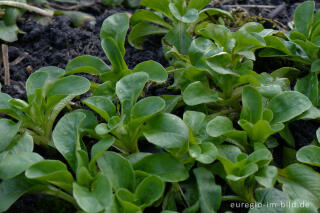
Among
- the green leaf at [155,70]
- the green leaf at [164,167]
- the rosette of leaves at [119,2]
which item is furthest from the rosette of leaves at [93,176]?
the rosette of leaves at [119,2]

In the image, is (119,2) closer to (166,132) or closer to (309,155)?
(166,132)

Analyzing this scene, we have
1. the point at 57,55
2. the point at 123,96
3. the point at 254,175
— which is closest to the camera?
the point at 254,175

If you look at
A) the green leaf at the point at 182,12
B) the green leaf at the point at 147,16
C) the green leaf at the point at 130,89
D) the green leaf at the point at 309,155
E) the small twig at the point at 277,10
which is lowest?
the green leaf at the point at 309,155

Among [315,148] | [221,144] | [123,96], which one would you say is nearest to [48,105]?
[123,96]

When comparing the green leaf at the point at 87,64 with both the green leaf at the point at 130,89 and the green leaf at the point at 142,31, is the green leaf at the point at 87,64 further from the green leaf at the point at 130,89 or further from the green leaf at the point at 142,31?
the green leaf at the point at 142,31

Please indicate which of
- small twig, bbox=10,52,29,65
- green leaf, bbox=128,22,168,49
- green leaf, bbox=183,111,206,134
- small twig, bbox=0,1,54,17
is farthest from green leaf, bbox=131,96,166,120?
small twig, bbox=0,1,54,17

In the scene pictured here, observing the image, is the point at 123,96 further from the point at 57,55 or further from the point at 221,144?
the point at 57,55

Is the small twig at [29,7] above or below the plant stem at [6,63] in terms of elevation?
above

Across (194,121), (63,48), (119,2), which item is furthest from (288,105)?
(119,2)
